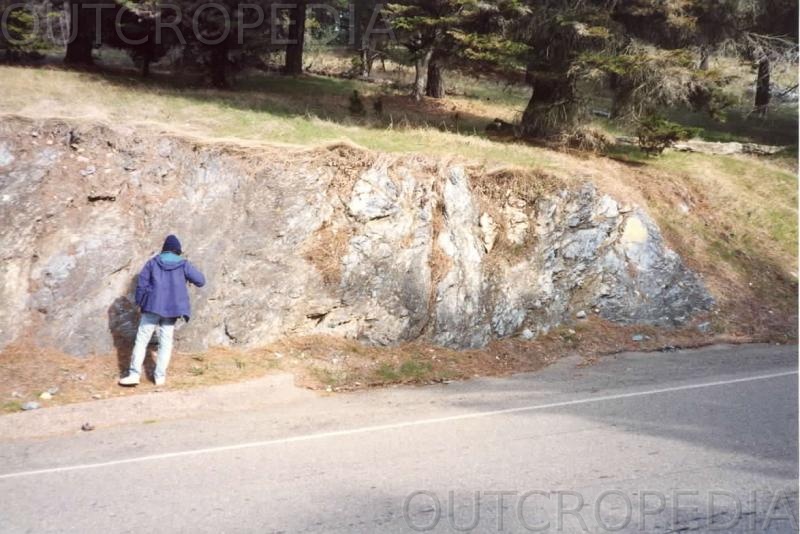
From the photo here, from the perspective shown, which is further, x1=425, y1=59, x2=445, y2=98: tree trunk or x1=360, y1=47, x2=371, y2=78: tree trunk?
x1=360, y1=47, x2=371, y2=78: tree trunk

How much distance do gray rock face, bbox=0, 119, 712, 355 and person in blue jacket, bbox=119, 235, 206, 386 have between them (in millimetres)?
958

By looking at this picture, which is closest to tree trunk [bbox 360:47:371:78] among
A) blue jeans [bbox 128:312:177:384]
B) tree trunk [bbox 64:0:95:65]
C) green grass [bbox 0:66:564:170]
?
green grass [bbox 0:66:564:170]

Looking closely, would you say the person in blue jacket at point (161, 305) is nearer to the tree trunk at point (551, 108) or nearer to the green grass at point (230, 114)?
the green grass at point (230, 114)

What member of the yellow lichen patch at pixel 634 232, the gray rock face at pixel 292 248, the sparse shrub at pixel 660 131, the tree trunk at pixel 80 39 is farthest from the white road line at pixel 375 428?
the tree trunk at pixel 80 39

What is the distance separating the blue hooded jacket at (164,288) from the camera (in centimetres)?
851

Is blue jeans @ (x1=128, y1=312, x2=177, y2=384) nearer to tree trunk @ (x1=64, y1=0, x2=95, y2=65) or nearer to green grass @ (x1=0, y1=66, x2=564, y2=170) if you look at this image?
green grass @ (x1=0, y1=66, x2=564, y2=170)

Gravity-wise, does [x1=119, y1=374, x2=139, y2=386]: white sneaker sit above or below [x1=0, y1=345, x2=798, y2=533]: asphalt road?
below

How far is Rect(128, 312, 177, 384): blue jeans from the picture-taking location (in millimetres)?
8508

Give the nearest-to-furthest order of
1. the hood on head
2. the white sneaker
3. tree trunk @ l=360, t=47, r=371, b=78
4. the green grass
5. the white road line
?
the white road line
the white sneaker
the hood on head
the green grass
tree trunk @ l=360, t=47, r=371, b=78

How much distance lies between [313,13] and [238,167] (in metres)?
20.1

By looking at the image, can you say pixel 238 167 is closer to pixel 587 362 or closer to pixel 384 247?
pixel 384 247

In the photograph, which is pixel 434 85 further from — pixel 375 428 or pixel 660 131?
pixel 375 428

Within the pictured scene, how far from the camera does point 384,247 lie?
11250 millimetres

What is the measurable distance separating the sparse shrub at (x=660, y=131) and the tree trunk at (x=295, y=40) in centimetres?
1252
